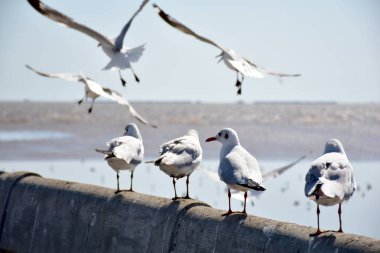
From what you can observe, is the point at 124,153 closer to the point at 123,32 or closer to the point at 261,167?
the point at 123,32

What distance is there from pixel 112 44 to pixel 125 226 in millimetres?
3148

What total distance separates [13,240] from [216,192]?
7.77 meters

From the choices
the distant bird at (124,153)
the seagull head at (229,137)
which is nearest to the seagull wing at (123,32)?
the distant bird at (124,153)

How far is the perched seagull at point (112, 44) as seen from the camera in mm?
9555

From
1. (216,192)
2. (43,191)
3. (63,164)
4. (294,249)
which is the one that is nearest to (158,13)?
(43,191)

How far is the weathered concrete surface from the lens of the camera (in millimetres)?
6270

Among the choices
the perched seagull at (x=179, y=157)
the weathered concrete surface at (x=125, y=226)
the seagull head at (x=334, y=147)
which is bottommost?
the weathered concrete surface at (x=125, y=226)

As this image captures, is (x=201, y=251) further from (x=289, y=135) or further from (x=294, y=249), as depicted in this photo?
(x=289, y=135)

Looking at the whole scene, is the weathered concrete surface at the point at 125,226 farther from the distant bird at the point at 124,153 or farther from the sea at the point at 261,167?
the sea at the point at 261,167

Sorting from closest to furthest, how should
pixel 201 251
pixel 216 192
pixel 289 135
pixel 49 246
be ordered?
pixel 201 251
pixel 49 246
pixel 216 192
pixel 289 135

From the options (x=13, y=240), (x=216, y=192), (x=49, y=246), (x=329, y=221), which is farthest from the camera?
(x=216, y=192)

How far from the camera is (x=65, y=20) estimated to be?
31.6 feet

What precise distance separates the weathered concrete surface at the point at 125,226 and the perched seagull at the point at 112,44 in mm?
1723

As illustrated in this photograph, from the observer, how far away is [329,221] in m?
13.2
